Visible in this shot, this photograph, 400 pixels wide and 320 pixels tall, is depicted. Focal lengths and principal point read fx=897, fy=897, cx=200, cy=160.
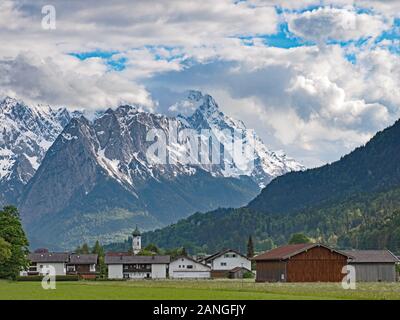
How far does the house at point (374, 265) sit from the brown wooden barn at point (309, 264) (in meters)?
7.87

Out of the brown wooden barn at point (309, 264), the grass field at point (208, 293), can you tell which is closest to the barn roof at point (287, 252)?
the brown wooden barn at point (309, 264)

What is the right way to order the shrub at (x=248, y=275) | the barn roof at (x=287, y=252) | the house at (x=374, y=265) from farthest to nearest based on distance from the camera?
the shrub at (x=248, y=275), the house at (x=374, y=265), the barn roof at (x=287, y=252)

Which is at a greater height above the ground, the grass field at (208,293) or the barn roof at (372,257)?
the barn roof at (372,257)

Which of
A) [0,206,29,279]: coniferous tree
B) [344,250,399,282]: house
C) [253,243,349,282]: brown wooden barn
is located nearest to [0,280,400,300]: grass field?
[253,243,349,282]: brown wooden barn

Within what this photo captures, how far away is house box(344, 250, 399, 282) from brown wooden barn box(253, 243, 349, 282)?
787cm

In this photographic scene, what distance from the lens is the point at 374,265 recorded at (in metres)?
147

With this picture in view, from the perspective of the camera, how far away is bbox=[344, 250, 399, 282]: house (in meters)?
145

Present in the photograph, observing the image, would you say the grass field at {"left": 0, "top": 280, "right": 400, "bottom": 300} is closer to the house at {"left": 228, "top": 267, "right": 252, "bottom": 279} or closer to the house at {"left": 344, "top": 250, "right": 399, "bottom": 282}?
the house at {"left": 344, "top": 250, "right": 399, "bottom": 282}

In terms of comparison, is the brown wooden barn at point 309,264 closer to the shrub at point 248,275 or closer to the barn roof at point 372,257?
the barn roof at point 372,257

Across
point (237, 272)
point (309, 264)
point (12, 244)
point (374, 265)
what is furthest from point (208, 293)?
point (237, 272)

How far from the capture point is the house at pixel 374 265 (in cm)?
14500
